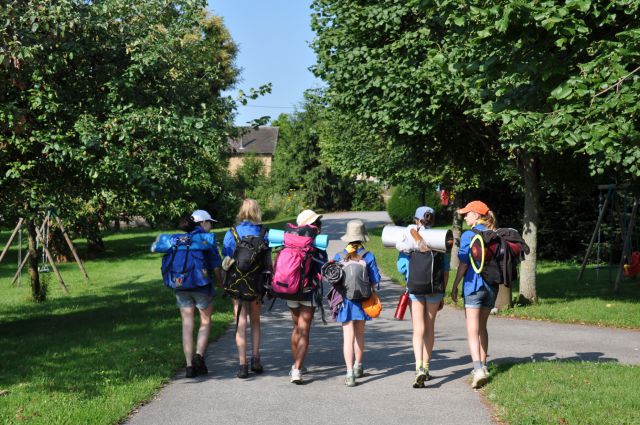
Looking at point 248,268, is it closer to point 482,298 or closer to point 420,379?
point 420,379

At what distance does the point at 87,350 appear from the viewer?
9906 mm

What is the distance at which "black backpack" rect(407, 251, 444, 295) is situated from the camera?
7.79 m

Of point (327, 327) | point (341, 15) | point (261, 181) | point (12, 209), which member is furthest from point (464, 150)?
point (261, 181)

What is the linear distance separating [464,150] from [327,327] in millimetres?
5158

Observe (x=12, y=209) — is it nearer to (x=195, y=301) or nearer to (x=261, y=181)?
(x=195, y=301)

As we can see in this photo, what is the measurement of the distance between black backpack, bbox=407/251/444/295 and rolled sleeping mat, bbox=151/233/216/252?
2045mm

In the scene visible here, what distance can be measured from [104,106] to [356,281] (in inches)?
190

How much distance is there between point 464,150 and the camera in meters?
15.3

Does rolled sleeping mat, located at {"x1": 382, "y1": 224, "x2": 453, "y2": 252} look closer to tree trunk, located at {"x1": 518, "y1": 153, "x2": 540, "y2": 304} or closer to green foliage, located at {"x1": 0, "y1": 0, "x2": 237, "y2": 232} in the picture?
green foliage, located at {"x1": 0, "y1": 0, "x2": 237, "y2": 232}

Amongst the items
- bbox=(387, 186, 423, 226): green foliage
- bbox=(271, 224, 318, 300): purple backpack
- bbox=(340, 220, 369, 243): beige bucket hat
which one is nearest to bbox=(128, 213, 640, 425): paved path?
bbox=(271, 224, 318, 300): purple backpack

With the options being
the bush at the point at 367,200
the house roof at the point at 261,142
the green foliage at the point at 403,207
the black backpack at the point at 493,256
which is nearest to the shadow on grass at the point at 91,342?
the black backpack at the point at 493,256

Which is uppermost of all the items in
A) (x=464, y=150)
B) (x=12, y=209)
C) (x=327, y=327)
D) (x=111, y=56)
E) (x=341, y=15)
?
(x=341, y=15)

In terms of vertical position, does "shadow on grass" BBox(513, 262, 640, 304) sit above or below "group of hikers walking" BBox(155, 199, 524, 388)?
below

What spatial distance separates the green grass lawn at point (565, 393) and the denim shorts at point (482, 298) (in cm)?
73
